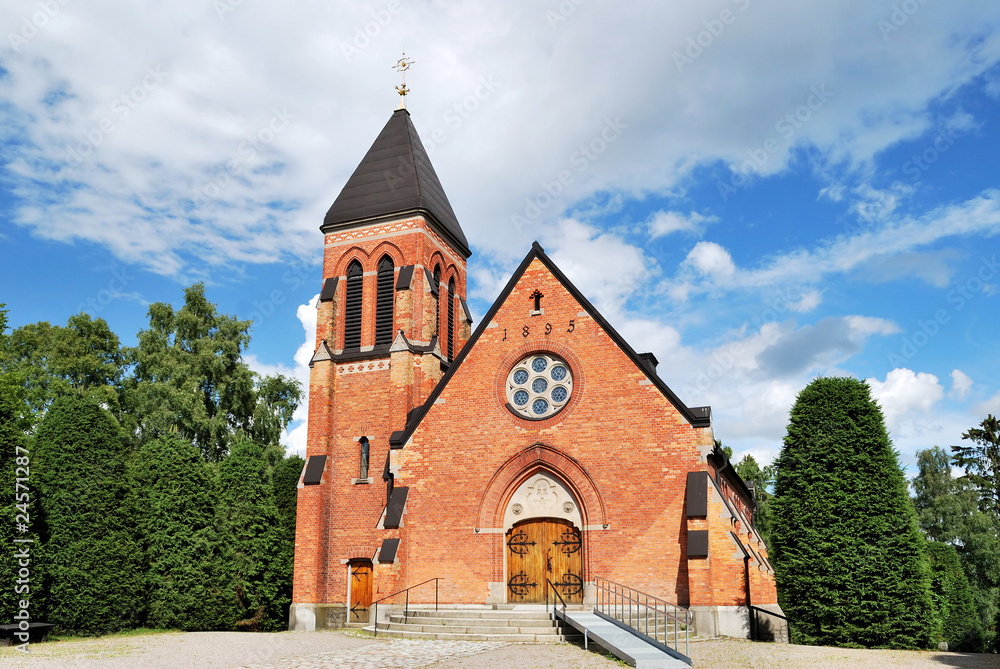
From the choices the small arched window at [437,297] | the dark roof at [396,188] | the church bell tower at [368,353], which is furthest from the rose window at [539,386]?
the dark roof at [396,188]

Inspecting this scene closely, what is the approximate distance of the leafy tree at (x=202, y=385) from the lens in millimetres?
33156

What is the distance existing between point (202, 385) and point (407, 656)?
2493 cm

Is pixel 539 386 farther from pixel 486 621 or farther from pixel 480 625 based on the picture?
pixel 480 625

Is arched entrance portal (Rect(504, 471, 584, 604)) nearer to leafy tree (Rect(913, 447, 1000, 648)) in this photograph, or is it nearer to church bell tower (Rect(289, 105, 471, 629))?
church bell tower (Rect(289, 105, 471, 629))

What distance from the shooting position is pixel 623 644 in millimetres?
13031

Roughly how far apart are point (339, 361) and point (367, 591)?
760 centimetres

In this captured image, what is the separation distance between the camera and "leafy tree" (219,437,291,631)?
2431 centimetres

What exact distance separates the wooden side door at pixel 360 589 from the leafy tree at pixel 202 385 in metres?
13.1

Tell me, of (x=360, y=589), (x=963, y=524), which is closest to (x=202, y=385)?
(x=360, y=589)

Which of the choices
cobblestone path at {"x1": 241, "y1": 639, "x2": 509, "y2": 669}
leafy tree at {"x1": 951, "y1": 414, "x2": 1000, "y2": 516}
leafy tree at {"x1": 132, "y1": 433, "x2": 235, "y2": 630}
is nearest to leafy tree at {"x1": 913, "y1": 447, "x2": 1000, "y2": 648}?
leafy tree at {"x1": 951, "y1": 414, "x2": 1000, "y2": 516}

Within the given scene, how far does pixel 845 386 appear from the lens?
17.7 meters

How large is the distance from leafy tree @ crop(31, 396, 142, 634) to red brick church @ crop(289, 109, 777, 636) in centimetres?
561

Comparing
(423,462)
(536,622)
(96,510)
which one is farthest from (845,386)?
(96,510)

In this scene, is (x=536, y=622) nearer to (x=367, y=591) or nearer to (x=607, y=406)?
(x=607, y=406)
